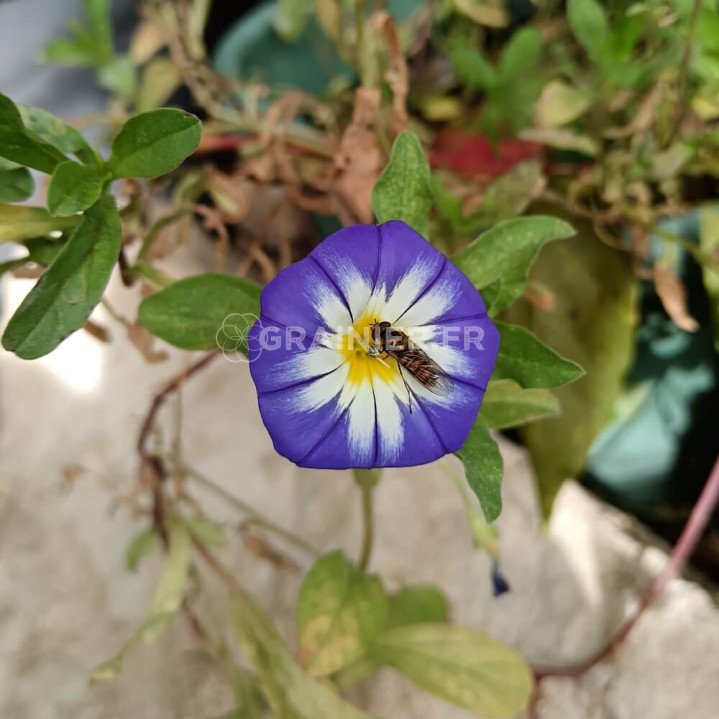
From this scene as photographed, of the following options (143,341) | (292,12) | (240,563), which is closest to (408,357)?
(143,341)

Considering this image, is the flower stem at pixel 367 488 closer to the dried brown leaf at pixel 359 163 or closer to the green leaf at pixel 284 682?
the green leaf at pixel 284 682

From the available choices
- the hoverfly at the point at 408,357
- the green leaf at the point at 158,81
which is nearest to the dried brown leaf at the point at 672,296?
the hoverfly at the point at 408,357

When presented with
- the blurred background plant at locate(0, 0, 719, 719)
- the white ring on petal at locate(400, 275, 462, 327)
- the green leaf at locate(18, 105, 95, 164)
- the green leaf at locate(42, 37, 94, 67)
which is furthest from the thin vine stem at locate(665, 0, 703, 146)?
the green leaf at locate(42, 37, 94, 67)

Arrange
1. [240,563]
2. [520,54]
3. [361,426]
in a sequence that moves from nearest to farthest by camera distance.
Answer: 1. [361,426]
2. [520,54]
3. [240,563]

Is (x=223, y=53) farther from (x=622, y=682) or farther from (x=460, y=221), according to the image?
(x=622, y=682)

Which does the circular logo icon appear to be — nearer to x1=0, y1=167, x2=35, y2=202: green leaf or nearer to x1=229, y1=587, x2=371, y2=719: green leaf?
x1=0, y1=167, x2=35, y2=202: green leaf

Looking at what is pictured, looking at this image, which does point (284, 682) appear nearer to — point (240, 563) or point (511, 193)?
point (240, 563)
